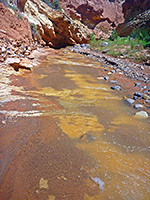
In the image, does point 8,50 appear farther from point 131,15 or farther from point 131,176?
point 131,15

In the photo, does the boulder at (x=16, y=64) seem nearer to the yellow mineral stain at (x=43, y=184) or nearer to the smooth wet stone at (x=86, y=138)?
the smooth wet stone at (x=86, y=138)

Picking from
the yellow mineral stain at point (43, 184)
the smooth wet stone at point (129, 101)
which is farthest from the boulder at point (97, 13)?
the yellow mineral stain at point (43, 184)

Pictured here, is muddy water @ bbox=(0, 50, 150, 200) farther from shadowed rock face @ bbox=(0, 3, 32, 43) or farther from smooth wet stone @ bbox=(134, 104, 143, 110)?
shadowed rock face @ bbox=(0, 3, 32, 43)

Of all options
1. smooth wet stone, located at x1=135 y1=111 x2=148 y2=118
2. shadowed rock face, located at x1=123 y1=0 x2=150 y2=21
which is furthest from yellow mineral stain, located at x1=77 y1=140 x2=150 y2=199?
shadowed rock face, located at x1=123 y1=0 x2=150 y2=21

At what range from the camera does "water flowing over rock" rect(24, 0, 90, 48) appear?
9.03m

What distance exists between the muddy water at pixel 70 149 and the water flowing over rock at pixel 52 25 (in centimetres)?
837

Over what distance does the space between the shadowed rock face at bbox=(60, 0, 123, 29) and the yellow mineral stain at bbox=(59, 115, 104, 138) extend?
71.6 ft

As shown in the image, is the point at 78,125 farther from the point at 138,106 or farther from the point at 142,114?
the point at 138,106

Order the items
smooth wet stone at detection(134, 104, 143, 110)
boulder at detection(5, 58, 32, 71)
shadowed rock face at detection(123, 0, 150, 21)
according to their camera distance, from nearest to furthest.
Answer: smooth wet stone at detection(134, 104, 143, 110) < boulder at detection(5, 58, 32, 71) < shadowed rock face at detection(123, 0, 150, 21)

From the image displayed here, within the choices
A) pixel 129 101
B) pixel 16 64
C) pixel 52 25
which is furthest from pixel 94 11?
pixel 129 101

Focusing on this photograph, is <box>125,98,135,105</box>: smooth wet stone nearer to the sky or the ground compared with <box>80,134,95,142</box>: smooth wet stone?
nearer to the ground

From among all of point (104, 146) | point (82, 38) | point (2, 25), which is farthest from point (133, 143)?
point (82, 38)

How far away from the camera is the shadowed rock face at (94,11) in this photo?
1986 centimetres

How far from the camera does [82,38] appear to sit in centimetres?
1377
